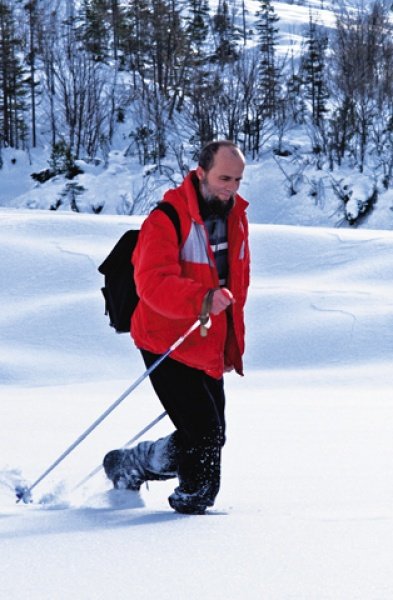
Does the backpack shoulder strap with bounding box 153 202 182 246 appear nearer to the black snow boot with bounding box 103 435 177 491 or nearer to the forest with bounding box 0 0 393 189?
the black snow boot with bounding box 103 435 177 491

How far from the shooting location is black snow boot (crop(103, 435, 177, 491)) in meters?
2.99

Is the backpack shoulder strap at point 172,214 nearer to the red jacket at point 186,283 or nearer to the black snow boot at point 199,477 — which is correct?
the red jacket at point 186,283

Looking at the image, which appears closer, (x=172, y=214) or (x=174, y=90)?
(x=172, y=214)

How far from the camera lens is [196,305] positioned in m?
2.59

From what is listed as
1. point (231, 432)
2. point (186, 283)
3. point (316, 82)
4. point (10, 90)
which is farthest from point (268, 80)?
point (186, 283)

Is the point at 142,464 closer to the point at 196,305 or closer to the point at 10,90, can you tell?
the point at 196,305

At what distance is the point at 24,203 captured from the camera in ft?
68.2

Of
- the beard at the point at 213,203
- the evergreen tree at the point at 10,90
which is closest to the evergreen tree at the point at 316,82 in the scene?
the evergreen tree at the point at 10,90

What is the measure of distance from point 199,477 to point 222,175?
3.24 feet

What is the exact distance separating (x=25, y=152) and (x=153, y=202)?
22.6ft

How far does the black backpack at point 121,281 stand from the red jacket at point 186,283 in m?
0.05

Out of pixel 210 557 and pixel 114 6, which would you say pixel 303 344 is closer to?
pixel 210 557

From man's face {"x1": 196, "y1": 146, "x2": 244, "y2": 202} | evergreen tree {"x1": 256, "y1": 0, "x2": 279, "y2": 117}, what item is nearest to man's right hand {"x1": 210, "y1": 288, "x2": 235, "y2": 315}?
man's face {"x1": 196, "y1": 146, "x2": 244, "y2": 202}

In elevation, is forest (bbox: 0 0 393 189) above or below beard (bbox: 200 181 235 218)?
above
